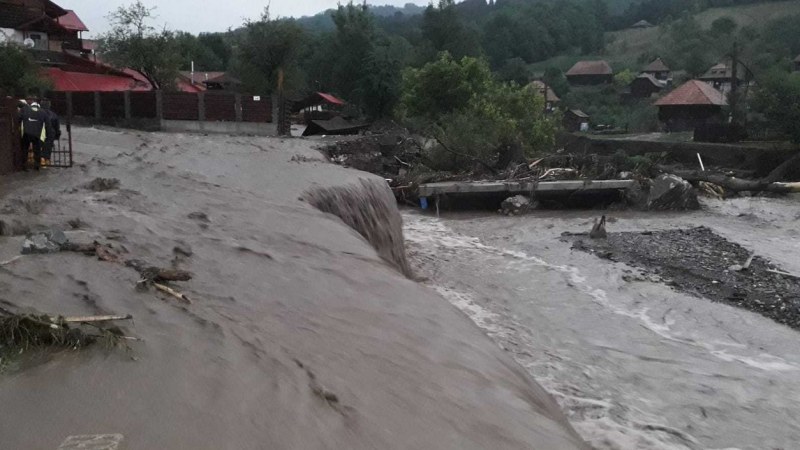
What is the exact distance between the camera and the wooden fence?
33.3 meters

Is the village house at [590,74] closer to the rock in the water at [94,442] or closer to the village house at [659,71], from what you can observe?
the village house at [659,71]

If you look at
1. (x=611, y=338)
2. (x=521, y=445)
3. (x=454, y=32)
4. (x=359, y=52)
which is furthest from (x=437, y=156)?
(x=454, y=32)

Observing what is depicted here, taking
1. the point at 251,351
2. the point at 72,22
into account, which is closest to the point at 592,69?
the point at 72,22

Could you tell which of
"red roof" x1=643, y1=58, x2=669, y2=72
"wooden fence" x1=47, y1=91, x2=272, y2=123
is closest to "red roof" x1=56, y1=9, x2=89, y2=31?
"wooden fence" x1=47, y1=91, x2=272, y2=123

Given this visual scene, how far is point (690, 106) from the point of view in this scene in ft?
189

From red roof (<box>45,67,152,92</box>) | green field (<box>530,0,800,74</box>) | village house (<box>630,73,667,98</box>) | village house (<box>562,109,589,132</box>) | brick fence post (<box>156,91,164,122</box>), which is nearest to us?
brick fence post (<box>156,91,164,122</box>)

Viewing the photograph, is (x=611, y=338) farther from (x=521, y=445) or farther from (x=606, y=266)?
(x=521, y=445)

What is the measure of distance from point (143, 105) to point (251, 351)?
1214 inches

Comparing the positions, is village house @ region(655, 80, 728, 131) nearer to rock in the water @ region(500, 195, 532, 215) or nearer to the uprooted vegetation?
rock in the water @ region(500, 195, 532, 215)

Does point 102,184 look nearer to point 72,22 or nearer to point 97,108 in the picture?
point 97,108

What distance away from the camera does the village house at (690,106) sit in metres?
56.4

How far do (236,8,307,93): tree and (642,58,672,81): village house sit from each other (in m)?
60.7

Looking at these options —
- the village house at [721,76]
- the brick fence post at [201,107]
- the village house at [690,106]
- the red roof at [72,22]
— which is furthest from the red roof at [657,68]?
the brick fence post at [201,107]

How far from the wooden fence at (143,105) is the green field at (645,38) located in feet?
287
